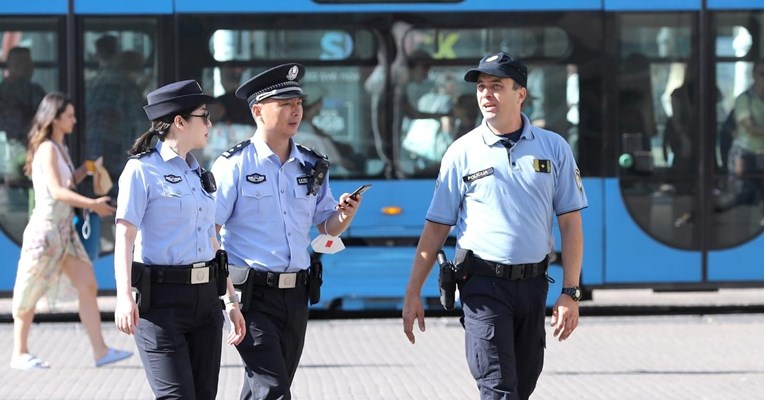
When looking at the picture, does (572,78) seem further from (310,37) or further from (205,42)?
(205,42)

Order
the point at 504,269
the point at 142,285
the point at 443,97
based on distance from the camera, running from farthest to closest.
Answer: the point at 443,97
the point at 504,269
the point at 142,285

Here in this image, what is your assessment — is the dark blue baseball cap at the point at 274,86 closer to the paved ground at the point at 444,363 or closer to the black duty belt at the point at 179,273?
the black duty belt at the point at 179,273

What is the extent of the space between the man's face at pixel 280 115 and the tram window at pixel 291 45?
236 inches

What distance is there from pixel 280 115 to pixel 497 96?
2.84 feet

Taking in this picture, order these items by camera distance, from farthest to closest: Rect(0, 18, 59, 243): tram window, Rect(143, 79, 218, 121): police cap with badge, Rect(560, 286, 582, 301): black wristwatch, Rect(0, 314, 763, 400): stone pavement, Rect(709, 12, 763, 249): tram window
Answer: Rect(709, 12, 763, 249): tram window, Rect(0, 18, 59, 243): tram window, Rect(0, 314, 763, 400): stone pavement, Rect(560, 286, 582, 301): black wristwatch, Rect(143, 79, 218, 121): police cap with badge

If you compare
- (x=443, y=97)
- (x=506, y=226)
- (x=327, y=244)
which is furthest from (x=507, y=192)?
(x=443, y=97)

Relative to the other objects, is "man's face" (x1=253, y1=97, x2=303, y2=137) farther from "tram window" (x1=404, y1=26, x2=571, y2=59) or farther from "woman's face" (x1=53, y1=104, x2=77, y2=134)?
"tram window" (x1=404, y1=26, x2=571, y2=59)

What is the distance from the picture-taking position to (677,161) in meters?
12.5

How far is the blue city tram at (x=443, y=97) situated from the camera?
39.9 feet

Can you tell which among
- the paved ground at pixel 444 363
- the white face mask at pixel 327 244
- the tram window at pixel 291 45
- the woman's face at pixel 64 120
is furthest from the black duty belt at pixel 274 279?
the tram window at pixel 291 45

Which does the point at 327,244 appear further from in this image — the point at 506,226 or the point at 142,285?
the point at 142,285

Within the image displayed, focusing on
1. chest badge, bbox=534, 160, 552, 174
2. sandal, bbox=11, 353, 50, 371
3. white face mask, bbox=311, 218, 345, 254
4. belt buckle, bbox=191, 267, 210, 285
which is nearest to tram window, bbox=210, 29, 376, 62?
sandal, bbox=11, 353, 50, 371

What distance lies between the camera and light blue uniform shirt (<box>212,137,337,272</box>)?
6172 millimetres

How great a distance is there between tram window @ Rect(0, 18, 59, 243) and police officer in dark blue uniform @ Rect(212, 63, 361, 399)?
20.4 ft
